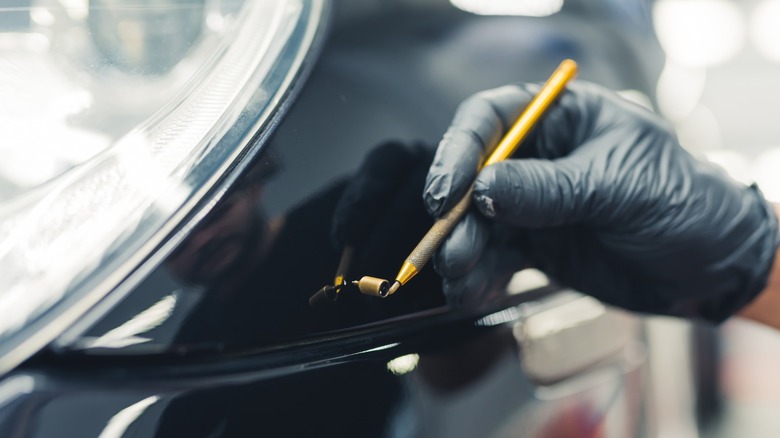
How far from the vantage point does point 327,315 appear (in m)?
0.48

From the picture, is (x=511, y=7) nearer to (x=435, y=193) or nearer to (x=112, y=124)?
(x=435, y=193)

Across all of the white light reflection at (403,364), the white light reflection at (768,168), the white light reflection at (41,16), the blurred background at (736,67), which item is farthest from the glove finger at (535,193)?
the white light reflection at (768,168)

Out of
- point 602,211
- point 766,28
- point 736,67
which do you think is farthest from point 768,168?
point 602,211

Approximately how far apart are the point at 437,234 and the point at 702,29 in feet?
13.7

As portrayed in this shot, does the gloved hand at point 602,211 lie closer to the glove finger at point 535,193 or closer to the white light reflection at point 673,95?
the glove finger at point 535,193

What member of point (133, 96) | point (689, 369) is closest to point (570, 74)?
point (133, 96)

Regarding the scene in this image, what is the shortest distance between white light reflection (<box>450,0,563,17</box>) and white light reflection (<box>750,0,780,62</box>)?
13.5 feet

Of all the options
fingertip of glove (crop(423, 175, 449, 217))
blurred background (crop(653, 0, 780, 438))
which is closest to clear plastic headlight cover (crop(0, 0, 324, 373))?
fingertip of glove (crop(423, 175, 449, 217))

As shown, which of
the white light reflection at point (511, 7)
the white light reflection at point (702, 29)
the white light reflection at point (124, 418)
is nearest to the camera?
the white light reflection at point (124, 418)

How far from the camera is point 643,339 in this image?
0.81 metres

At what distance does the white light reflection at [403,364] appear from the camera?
0.50 m

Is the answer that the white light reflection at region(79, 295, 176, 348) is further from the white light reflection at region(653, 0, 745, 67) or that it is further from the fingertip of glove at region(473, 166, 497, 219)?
the white light reflection at region(653, 0, 745, 67)

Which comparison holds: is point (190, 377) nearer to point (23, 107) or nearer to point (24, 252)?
point (24, 252)

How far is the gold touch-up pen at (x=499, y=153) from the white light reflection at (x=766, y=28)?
419cm
